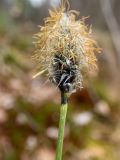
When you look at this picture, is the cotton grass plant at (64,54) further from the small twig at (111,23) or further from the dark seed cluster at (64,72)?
the small twig at (111,23)

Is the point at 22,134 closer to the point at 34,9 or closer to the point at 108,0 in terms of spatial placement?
the point at 108,0

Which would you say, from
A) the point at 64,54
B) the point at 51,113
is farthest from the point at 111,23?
the point at 64,54

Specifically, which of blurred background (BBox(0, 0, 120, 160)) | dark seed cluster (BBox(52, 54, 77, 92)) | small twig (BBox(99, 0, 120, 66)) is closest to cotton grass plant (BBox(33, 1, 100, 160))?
dark seed cluster (BBox(52, 54, 77, 92))

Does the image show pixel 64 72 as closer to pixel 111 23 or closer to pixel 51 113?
pixel 51 113

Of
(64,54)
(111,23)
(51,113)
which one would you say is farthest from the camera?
(111,23)

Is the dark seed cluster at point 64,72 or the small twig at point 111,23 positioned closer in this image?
the dark seed cluster at point 64,72

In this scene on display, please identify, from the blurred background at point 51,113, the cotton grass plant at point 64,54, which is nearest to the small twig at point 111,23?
the blurred background at point 51,113

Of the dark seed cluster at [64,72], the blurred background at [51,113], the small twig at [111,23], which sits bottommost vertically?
the dark seed cluster at [64,72]

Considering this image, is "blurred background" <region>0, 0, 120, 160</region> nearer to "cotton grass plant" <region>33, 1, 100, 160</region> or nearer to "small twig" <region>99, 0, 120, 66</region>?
"small twig" <region>99, 0, 120, 66</region>
